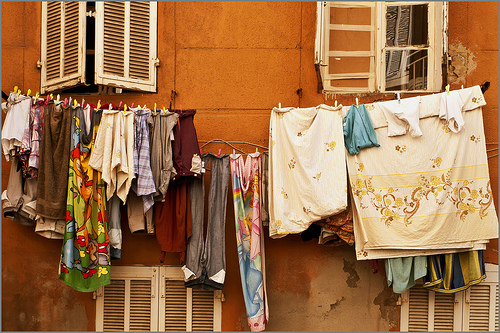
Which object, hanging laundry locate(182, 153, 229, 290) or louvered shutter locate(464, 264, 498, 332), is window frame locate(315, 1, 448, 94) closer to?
hanging laundry locate(182, 153, 229, 290)

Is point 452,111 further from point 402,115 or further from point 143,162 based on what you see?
point 143,162

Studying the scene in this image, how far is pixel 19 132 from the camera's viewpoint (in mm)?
4656

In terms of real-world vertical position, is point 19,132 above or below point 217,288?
above

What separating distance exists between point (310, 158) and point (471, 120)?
140 centimetres

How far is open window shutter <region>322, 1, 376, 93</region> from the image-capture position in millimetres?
5180

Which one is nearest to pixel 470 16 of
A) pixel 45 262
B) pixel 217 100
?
pixel 217 100

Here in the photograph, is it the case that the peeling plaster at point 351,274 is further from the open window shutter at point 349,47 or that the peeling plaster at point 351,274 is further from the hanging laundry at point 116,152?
the hanging laundry at point 116,152

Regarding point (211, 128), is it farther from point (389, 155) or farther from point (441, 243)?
point (441, 243)

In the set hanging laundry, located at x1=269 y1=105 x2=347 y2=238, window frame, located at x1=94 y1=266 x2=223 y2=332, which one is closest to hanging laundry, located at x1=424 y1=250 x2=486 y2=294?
hanging laundry, located at x1=269 y1=105 x2=347 y2=238

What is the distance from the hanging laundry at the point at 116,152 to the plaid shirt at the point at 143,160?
55mm

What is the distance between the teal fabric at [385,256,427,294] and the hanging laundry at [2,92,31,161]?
332cm

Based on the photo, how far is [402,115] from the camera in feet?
14.9

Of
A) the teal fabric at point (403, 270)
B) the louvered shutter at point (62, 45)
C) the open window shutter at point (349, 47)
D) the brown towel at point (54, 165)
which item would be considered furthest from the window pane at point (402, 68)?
the brown towel at point (54, 165)

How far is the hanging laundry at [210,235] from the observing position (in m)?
4.66
